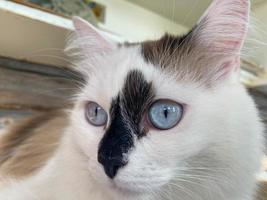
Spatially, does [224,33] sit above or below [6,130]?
above

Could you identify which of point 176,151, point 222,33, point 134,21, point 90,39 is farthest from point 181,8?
point 176,151

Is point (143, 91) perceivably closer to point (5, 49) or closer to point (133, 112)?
point (133, 112)

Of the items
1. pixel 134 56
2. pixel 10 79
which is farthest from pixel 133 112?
pixel 10 79

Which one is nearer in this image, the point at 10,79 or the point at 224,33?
→ the point at 224,33

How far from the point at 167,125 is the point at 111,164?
13 cm

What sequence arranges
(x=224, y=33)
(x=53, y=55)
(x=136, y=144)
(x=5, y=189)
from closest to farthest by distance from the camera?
(x=136, y=144), (x=224, y=33), (x=5, y=189), (x=53, y=55)

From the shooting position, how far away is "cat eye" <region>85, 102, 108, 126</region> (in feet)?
2.56

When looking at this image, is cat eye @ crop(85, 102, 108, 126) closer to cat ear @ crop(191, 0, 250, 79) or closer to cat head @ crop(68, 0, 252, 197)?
cat head @ crop(68, 0, 252, 197)

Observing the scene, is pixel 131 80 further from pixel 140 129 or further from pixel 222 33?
pixel 222 33

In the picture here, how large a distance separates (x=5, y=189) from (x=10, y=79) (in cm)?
76

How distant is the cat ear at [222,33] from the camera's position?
75 cm

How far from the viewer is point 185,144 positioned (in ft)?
2.16

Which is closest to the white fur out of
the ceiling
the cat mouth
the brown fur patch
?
the cat mouth

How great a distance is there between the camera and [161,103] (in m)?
0.69
